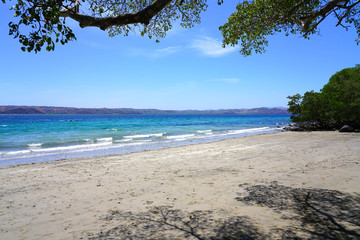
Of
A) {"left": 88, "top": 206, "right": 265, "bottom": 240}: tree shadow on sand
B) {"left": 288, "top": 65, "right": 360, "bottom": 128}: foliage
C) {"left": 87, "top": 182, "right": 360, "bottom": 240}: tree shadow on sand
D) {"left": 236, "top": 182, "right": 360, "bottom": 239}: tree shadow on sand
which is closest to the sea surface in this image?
{"left": 288, "top": 65, "right": 360, "bottom": 128}: foliage

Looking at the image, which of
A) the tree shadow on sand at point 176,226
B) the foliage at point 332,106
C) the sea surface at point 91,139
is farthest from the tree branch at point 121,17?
the foliage at point 332,106

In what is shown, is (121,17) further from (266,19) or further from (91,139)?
(91,139)

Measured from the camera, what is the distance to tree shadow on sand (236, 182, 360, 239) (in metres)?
4.49

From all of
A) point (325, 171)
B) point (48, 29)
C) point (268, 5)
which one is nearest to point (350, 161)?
point (325, 171)

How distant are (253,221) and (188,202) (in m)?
1.86

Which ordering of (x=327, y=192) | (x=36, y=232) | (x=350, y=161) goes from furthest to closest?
(x=350, y=161) → (x=327, y=192) → (x=36, y=232)

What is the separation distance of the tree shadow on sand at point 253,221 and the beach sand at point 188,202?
2 centimetres

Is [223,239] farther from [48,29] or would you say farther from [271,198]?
[48,29]

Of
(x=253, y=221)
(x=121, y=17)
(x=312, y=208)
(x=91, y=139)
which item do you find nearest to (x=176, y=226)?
(x=253, y=221)

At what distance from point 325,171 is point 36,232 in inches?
360

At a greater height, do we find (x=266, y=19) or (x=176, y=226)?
(x=266, y=19)

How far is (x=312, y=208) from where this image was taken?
566cm

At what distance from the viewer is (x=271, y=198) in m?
6.39

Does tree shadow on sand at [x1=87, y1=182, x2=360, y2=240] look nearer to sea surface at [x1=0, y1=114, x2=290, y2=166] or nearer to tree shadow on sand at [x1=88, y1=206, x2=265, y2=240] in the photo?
tree shadow on sand at [x1=88, y1=206, x2=265, y2=240]
